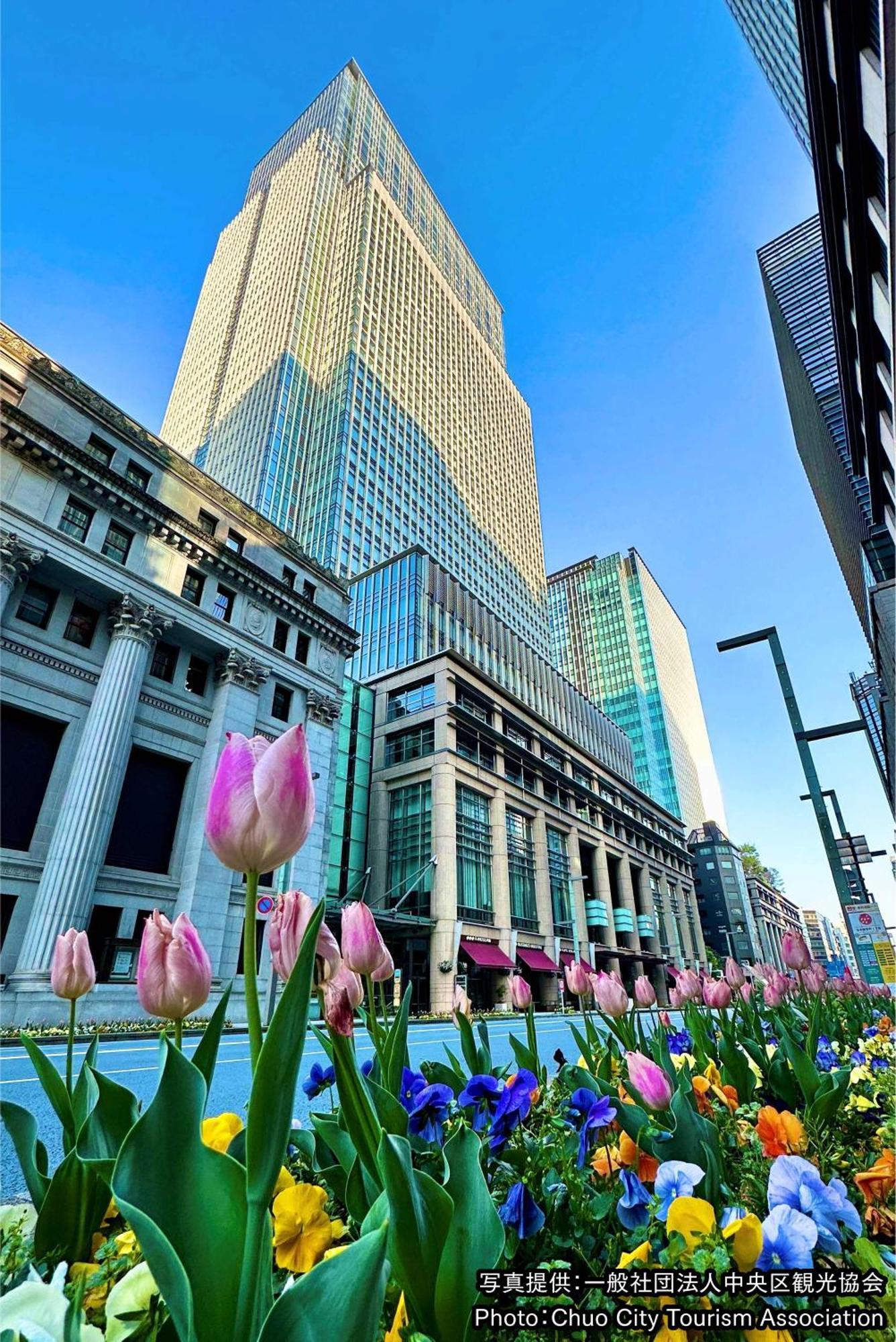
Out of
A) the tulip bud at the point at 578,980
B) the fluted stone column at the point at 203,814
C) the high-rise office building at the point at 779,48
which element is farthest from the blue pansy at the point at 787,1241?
the high-rise office building at the point at 779,48

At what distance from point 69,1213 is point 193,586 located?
77.1ft

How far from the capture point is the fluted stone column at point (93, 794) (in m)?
15.4

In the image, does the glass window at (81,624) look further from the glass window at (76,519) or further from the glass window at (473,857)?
the glass window at (473,857)

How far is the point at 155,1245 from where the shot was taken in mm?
815

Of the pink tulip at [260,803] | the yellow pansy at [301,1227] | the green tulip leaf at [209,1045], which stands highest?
the pink tulip at [260,803]

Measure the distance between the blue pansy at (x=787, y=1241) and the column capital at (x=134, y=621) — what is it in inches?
849

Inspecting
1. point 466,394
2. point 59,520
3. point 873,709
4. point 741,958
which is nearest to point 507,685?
point 873,709

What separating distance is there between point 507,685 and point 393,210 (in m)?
84.3

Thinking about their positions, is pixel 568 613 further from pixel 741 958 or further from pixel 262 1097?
pixel 262 1097

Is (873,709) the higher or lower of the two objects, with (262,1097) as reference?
higher

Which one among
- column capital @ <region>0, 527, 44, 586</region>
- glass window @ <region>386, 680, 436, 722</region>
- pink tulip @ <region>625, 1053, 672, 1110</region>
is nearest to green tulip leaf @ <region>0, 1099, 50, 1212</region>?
pink tulip @ <region>625, 1053, 672, 1110</region>

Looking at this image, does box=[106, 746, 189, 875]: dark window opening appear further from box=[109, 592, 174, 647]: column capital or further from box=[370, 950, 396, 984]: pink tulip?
box=[370, 950, 396, 984]: pink tulip

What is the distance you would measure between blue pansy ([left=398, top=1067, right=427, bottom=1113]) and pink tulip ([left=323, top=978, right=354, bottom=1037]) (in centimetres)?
53

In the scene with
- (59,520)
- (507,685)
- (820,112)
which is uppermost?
(507,685)
